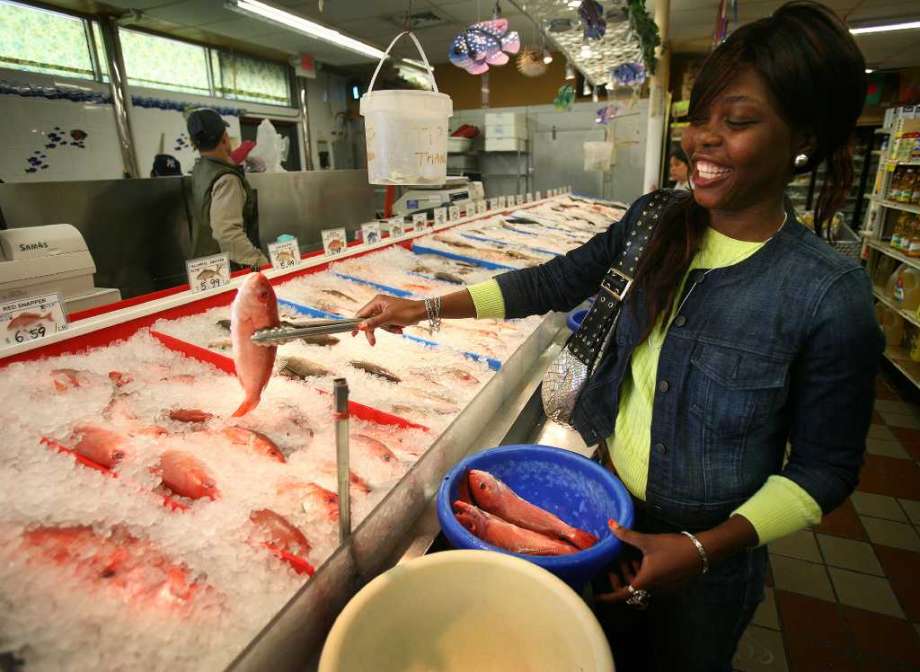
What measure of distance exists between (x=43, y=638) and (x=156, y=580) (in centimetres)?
17

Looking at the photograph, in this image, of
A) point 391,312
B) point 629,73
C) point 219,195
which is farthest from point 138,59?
point 391,312

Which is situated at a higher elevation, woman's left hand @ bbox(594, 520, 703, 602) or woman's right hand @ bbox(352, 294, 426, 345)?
woman's right hand @ bbox(352, 294, 426, 345)

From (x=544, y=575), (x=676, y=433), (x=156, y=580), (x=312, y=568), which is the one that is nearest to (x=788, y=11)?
(x=676, y=433)

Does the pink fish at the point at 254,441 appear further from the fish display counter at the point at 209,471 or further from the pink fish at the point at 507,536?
the pink fish at the point at 507,536

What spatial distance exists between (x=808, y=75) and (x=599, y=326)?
711 mm

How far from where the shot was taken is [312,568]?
1.02 meters

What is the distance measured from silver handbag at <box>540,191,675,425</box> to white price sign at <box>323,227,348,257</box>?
1766 mm

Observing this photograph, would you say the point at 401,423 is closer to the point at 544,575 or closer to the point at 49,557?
the point at 544,575

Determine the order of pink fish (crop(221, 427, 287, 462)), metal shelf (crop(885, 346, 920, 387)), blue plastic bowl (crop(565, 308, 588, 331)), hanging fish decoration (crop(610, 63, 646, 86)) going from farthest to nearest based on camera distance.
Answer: hanging fish decoration (crop(610, 63, 646, 86)) → metal shelf (crop(885, 346, 920, 387)) → blue plastic bowl (crop(565, 308, 588, 331)) → pink fish (crop(221, 427, 287, 462))

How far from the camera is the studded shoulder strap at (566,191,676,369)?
4.63 ft

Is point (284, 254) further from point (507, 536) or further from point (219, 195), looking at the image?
point (507, 536)

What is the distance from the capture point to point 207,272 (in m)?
2.11

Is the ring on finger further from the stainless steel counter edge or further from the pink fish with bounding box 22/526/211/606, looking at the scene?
the pink fish with bounding box 22/526/211/606

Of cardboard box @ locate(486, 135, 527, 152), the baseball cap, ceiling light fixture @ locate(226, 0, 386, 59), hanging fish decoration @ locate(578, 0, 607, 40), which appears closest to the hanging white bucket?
the baseball cap
